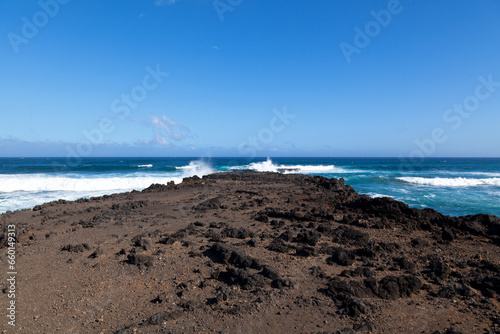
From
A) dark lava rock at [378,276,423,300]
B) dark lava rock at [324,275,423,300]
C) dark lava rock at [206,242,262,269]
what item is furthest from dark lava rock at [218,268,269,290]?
dark lava rock at [378,276,423,300]

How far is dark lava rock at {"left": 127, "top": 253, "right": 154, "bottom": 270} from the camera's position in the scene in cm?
575

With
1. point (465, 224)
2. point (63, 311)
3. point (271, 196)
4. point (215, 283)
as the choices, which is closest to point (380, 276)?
point (215, 283)

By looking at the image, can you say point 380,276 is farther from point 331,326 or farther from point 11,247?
point 11,247

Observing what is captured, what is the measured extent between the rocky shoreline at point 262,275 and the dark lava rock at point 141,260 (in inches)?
1.2

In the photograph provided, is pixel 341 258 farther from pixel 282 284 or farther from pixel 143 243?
pixel 143 243

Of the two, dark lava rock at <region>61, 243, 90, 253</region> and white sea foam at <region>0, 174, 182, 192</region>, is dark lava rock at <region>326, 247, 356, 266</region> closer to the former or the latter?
dark lava rock at <region>61, 243, 90, 253</region>

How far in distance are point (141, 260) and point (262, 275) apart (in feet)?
8.56

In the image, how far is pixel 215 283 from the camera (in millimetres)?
5000

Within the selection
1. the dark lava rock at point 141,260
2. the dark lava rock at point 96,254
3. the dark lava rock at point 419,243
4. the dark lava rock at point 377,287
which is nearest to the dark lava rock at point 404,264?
the dark lava rock at point 377,287

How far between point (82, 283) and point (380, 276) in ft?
18.3

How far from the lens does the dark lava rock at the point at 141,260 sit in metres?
5.75

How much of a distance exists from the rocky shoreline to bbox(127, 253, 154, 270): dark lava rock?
0.03 metres

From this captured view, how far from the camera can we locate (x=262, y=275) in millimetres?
5164

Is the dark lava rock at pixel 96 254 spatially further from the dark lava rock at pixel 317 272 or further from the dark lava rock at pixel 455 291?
the dark lava rock at pixel 455 291
